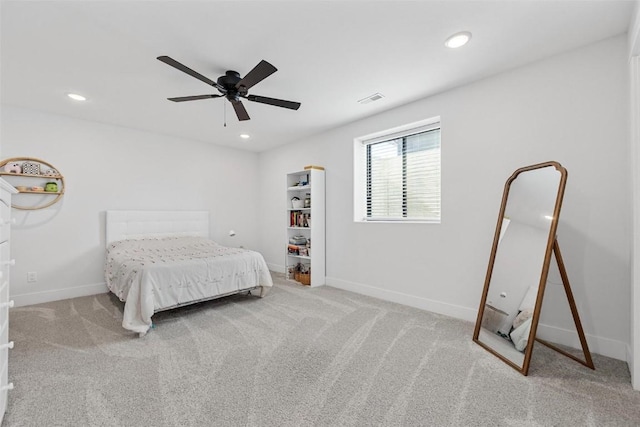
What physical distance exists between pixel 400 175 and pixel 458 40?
1703mm

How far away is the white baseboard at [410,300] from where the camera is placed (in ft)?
9.24

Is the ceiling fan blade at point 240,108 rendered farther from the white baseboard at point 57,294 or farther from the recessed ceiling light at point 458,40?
the white baseboard at point 57,294

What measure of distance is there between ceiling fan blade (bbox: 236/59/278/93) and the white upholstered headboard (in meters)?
2.87

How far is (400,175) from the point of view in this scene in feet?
11.8

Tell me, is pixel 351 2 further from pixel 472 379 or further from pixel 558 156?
pixel 472 379

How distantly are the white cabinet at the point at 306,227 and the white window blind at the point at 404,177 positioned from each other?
0.75m

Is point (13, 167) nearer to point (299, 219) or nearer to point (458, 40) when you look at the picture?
point (299, 219)

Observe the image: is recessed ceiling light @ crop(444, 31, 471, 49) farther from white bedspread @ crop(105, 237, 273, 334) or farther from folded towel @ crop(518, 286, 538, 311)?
white bedspread @ crop(105, 237, 273, 334)

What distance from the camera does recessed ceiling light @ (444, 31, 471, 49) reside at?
2025mm

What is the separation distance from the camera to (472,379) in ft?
5.96

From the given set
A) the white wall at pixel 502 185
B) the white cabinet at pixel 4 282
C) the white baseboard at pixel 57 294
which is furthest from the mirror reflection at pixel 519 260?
the white baseboard at pixel 57 294

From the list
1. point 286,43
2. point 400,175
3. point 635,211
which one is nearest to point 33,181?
point 286,43

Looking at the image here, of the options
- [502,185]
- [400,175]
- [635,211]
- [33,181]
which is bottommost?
[635,211]

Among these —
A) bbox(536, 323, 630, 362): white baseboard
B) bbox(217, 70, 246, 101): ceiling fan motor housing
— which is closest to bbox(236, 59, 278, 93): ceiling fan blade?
bbox(217, 70, 246, 101): ceiling fan motor housing
